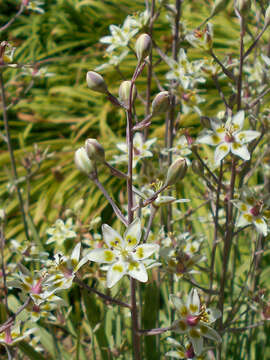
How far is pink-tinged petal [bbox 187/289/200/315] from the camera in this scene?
1.38m

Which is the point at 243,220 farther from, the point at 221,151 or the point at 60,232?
the point at 60,232

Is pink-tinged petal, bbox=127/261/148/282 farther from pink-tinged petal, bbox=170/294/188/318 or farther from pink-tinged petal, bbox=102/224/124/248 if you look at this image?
pink-tinged petal, bbox=170/294/188/318

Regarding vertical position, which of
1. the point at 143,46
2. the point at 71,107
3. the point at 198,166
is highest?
the point at 71,107

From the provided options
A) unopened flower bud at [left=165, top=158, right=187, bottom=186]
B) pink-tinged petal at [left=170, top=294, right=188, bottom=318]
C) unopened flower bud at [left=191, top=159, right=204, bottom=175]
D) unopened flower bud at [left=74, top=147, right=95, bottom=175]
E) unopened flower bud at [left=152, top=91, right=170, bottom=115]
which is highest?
unopened flower bud at [left=152, top=91, right=170, bottom=115]

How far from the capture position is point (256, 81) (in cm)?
244

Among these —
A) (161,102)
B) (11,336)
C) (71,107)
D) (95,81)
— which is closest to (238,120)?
(161,102)

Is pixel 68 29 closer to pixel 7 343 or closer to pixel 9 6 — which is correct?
pixel 9 6

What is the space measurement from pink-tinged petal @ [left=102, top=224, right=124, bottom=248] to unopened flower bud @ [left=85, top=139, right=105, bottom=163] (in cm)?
21

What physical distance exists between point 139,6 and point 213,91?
5.75 feet

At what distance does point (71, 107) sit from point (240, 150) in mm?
3810

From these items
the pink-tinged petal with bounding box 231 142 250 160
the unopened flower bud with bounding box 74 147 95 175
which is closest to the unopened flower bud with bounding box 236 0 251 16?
the pink-tinged petal with bounding box 231 142 250 160

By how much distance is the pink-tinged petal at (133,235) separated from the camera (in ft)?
3.90

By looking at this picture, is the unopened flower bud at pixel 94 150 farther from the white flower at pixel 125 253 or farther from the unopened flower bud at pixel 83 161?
the white flower at pixel 125 253

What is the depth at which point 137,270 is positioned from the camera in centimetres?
118
